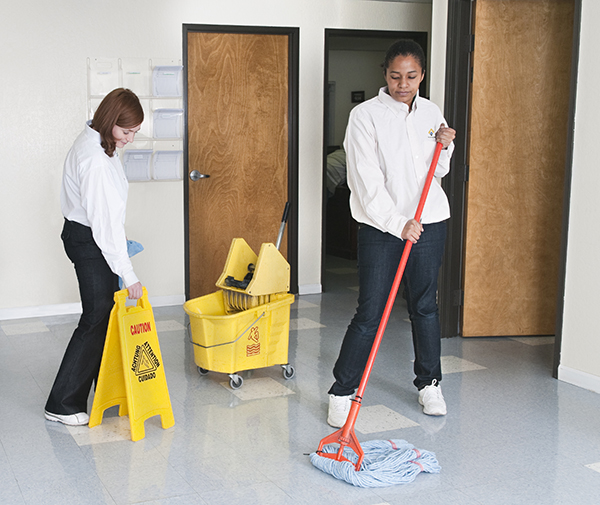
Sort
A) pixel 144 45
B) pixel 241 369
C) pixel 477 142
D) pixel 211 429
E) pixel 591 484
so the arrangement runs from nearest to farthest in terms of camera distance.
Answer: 1. pixel 591 484
2. pixel 211 429
3. pixel 241 369
4. pixel 477 142
5. pixel 144 45

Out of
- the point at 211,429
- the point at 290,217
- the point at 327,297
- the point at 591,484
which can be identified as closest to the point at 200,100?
the point at 290,217

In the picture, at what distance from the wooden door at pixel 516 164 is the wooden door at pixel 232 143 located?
1675 millimetres

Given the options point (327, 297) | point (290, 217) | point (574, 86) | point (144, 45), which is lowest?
point (327, 297)

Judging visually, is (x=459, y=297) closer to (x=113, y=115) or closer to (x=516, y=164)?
(x=516, y=164)

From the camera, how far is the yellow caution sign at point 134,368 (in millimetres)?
2586

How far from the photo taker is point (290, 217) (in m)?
5.31

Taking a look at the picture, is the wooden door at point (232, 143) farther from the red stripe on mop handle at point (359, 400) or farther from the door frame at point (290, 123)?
the red stripe on mop handle at point (359, 400)

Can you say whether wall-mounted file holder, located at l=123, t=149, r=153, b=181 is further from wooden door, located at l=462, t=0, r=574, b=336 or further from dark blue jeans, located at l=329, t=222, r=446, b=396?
dark blue jeans, located at l=329, t=222, r=446, b=396

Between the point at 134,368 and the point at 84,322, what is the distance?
1.00ft

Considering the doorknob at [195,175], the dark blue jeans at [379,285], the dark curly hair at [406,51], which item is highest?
the dark curly hair at [406,51]

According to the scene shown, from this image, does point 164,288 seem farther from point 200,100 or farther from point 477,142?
point 477,142

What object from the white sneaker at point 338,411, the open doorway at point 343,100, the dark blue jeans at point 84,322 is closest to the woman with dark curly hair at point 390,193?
the white sneaker at point 338,411

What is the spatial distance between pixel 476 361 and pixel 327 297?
1.84 metres

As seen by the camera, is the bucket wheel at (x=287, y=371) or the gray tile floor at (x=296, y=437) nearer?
the gray tile floor at (x=296, y=437)
